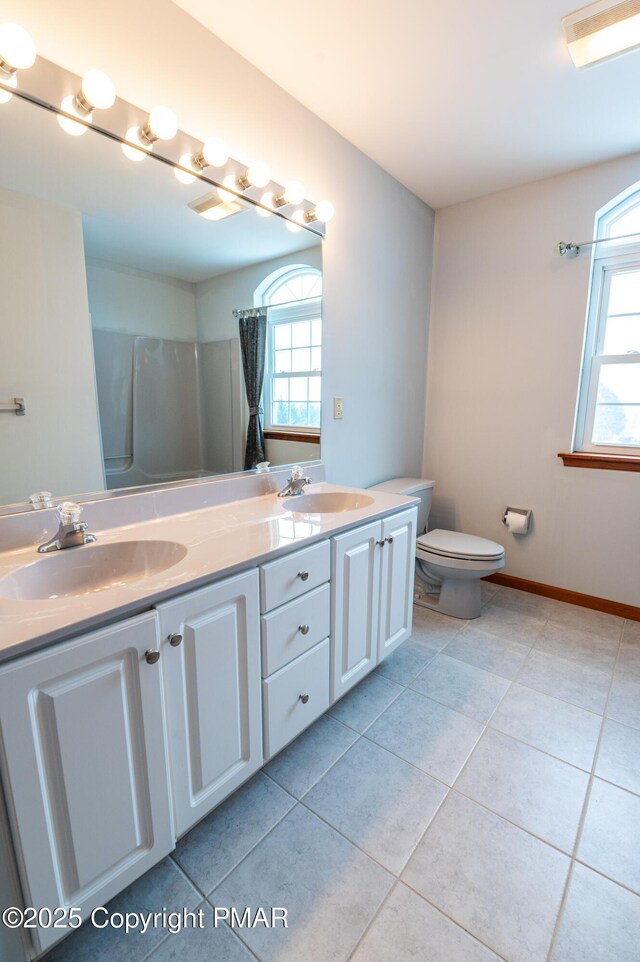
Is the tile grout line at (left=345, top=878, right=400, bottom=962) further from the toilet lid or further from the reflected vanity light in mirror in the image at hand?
the reflected vanity light in mirror

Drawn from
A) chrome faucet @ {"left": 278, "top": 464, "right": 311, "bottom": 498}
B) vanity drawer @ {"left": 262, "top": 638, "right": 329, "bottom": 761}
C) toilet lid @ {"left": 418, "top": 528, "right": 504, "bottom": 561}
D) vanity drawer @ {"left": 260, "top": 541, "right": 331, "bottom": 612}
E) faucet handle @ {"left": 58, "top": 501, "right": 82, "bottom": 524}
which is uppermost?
faucet handle @ {"left": 58, "top": 501, "right": 82, "bottom": 524}

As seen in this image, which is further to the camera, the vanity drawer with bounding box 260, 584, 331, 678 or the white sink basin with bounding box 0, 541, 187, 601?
the vanity drawer with bounding box 260, 584, 331, 678

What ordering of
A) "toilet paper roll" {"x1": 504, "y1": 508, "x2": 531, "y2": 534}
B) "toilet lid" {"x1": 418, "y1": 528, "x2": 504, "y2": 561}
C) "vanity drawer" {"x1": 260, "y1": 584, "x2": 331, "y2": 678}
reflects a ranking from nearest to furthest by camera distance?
1. "vanity drawer" {"x1": 260, "y1": 584, "x2": 331, "y2": 678}
2. "toilet lid" {"x1": 418, "y1": 528, "x2": 504, "y2": 561}
3. "toilet paper roll" {"x1": 504, "y1": 508, "x2": 531, "y2": 534}

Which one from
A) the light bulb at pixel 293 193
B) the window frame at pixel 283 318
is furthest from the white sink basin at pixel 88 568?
the light bulb at pixel 293 193

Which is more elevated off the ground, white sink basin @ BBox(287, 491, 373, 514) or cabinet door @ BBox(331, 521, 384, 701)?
white sink basin @ BBox(287, 491, 373, 514)

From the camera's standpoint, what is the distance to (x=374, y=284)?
2.20m

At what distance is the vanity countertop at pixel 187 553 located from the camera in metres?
0.73

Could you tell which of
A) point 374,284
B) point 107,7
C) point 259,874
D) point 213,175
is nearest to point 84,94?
point 107,7

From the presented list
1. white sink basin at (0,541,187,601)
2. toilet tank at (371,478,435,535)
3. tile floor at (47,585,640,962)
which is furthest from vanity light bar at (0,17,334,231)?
tile floor at (47,585,640,962)

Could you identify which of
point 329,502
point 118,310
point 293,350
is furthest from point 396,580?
point 118,310

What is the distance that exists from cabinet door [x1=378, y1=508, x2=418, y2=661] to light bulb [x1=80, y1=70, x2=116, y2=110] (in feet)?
4.84

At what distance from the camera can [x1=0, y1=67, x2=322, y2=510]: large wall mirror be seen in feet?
3.47

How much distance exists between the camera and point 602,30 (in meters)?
1.34

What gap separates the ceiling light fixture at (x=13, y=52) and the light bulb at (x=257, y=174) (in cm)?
65
